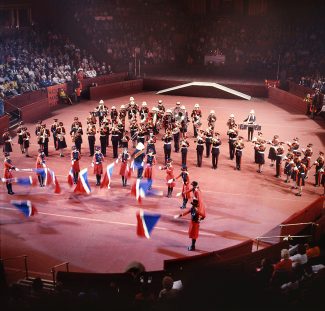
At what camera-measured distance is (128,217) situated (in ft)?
48.1

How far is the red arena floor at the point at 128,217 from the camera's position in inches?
500

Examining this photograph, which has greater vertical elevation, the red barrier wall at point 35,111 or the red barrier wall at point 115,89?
the red barrier wall at point 115,89

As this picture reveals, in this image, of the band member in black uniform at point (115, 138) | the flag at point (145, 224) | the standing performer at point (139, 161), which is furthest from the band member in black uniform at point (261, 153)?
the band member in black uniform at point (115, 138)

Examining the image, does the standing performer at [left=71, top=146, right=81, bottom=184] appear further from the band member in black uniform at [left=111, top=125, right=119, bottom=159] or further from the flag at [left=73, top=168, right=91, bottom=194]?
the band member in black uniform at [left=111, top=125, right=119, bottom=159]

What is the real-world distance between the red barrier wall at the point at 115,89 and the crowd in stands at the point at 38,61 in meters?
1.72

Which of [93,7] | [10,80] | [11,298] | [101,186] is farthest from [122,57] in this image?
[11,298]

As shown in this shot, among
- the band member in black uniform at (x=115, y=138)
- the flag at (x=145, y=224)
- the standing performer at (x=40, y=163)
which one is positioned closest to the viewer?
the flag at (x=145, y=224)

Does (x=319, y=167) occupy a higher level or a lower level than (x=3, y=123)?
lower

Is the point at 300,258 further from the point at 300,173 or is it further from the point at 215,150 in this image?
the point at 215,150

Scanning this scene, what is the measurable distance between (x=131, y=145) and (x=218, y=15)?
23.6m

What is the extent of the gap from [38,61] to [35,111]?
583cm

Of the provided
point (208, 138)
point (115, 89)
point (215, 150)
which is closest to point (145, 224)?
point (215, 150)

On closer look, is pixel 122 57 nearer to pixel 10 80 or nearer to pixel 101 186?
pixel 10 80

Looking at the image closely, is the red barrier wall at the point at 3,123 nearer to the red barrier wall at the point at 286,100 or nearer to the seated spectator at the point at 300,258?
the seated spectator at the point at 300,258
